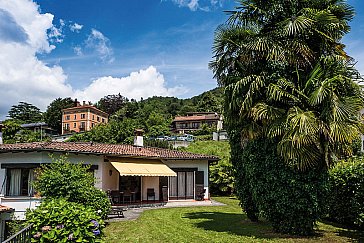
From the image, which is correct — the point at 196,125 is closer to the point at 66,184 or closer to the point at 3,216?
the point at 3,216

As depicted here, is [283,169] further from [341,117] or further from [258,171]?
[341,117]

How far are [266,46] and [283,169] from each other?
5.80m

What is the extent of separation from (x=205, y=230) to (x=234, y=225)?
7.19 ft

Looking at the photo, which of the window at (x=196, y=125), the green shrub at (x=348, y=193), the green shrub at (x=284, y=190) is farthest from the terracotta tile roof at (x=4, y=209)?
the window at (x=196, y=125)

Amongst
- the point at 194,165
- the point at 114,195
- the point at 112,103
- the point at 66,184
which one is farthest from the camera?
the point at 112,103

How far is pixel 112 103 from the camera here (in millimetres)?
121188

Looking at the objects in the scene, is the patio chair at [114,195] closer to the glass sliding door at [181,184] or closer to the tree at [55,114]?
the glass sliding door at [181,184]

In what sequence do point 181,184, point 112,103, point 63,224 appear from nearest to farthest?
point 63,224
point 181,184
point 112,103

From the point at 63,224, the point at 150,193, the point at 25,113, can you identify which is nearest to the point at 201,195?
the point at 150,193

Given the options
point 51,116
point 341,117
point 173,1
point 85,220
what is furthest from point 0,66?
point 51,116

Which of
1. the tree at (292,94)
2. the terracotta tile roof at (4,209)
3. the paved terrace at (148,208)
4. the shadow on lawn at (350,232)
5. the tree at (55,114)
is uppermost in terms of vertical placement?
the tree at (55,114)

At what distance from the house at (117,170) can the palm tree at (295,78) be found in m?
12.7

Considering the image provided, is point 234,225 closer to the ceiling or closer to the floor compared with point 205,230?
closer to the floor

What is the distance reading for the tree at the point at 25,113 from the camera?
401 ft
